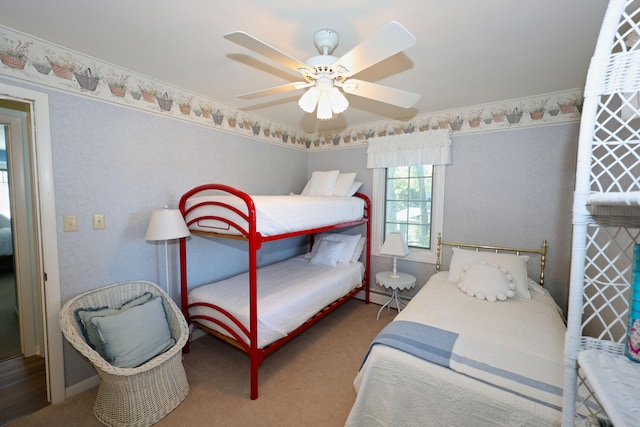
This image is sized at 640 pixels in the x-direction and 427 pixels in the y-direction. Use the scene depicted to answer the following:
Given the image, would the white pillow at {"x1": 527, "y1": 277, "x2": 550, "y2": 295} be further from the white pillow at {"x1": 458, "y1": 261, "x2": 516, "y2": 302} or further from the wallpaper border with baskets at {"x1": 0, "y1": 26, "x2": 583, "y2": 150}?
the wallpaper border with baskets at {"x1": 0, "y1": 26, "x2": 583, "y2": 150}

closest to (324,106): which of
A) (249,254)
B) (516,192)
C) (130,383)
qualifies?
(249,254)

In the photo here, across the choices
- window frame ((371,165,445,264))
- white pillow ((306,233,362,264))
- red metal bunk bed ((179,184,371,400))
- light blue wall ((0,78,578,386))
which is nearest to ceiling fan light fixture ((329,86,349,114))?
red metal bunk bed ((179,184,371,400))

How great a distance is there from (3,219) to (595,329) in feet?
20.9

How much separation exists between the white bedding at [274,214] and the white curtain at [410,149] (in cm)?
112

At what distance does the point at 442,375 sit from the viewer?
4.72 feet

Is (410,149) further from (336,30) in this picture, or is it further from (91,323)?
(91,323)

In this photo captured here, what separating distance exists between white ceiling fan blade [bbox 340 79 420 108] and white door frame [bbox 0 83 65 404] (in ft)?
6.69

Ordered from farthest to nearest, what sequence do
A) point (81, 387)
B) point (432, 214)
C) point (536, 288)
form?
1. point (432, 214)
2. point (536, 288)
3. point (81, 387)

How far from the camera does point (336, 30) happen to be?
160 centimetres

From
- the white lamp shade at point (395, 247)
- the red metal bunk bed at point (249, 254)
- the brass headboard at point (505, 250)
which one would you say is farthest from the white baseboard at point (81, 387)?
the brass headboard at point (505, 250)

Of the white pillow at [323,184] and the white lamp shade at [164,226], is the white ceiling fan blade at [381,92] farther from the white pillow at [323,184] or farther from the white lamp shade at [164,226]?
the white pillow at [323,184]

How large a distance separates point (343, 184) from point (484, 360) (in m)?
2.40

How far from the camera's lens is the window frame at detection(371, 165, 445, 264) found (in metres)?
3.20

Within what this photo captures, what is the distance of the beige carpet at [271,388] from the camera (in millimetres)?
1782
